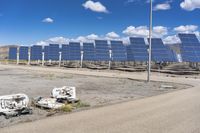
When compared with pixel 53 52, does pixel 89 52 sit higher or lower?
lower

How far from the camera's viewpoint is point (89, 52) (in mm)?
58844

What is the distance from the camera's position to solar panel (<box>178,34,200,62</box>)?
41.5 meters

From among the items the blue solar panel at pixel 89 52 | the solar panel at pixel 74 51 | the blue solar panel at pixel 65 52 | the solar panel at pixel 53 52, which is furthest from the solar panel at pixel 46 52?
the blue solar panel at pixel 89 52

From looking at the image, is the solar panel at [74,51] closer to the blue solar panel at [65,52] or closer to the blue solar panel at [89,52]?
Answer: the blue solar panel at [65,52]

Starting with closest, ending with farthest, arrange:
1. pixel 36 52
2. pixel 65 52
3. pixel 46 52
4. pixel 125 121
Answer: pixel 125 121, pixel 65 52, pixel 46 52, pixel 36 52

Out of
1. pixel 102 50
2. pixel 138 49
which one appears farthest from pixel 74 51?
pixel 138 49

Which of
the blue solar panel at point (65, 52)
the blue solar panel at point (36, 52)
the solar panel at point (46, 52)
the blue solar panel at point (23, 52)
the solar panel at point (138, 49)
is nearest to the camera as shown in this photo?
the solar panel at point (138, 49)

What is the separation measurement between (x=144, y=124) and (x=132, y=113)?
1970 mm

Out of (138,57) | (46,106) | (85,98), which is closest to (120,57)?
(138,57)

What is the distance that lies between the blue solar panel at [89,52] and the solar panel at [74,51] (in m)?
1.20

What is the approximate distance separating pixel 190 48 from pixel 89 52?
20.8 m

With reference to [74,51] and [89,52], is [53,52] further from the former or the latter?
[89,52]

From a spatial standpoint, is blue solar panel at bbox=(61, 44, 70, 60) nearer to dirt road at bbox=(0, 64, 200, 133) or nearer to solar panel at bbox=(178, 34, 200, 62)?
solar panel at bbox=(178, 34, 200, 62)

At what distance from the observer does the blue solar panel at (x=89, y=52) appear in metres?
57.3
